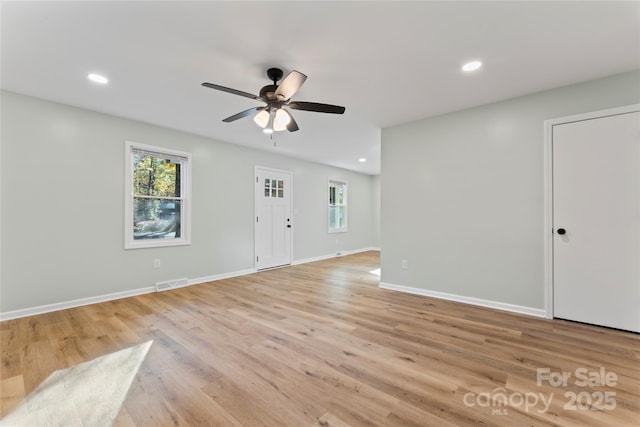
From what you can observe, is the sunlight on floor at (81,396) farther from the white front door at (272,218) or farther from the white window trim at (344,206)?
the white window trim at (344,206)

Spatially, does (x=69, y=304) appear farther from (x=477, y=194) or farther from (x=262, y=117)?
(x=477, y=194)

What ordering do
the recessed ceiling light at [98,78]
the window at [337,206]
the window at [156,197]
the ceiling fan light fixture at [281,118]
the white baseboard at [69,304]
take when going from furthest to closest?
the window at [337,206] < the window at [156,197] < the white baseboard at [69,304] < the recessed ceiling light at [98,78] < the ceiling fan light fixture at [281,118]

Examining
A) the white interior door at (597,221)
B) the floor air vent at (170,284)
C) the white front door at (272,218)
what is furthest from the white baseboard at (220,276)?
the white interior door at (597,221)

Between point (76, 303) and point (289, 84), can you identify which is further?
point (76, 303)

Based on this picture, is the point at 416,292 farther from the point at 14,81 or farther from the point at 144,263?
the point at 14,81

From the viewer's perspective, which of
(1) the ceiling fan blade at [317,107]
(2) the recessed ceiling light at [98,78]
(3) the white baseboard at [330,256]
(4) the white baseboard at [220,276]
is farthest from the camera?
(3) the white baseboard at [330,256]

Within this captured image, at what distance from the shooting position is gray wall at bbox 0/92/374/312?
301 centimetres

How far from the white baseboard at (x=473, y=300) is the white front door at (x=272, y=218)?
251cm

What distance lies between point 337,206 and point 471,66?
544 cm

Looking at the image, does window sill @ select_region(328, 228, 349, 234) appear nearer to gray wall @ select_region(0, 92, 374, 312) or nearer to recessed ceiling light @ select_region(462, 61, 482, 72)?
gray wall @ select_region(0, 92, 374, 312)

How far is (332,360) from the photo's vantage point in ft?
6.86

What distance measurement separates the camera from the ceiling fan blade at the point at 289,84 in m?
2.04


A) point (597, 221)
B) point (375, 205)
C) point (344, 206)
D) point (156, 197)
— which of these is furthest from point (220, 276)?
point (375, 205)

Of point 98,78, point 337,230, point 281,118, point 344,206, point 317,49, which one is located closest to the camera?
point 317,49
